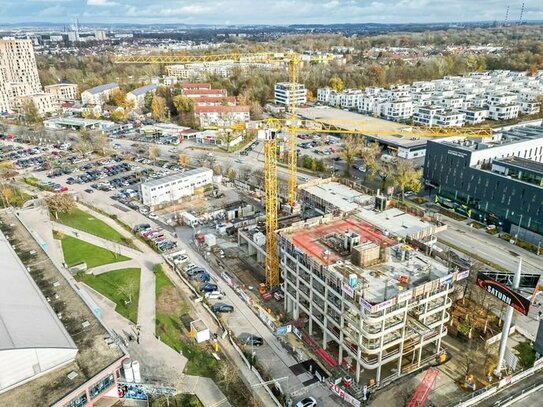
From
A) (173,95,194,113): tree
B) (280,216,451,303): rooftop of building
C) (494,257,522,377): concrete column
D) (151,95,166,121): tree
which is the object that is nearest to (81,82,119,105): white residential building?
(151,95,166,121): tree

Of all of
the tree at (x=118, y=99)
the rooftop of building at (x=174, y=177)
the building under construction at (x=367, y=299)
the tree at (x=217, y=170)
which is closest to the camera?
the building under construction at (x=367, y=299)

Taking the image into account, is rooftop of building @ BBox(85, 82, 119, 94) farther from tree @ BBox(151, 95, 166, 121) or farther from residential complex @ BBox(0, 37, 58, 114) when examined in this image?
tree @ BBox(151, 95, 166, 121)

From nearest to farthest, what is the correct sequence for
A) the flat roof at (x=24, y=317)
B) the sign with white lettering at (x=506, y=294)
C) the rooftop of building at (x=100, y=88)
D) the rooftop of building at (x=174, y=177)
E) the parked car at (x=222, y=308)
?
the flat roof at (x=24, y=317) < the sign with white lettering at (x=506, y=294) < the parked car at (x=222, y=308) < the rooftop of building at (x=174, y=177) < the rooftop of building at (x=100, y=88)

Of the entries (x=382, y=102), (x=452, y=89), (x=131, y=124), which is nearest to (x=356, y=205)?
(x=382, y=102)

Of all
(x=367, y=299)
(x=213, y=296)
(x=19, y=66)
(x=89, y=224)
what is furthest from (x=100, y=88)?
(x=367, y=299)

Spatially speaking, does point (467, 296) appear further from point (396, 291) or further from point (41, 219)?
point (41, 219)

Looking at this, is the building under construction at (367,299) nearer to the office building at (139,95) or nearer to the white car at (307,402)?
the white car at (307,402)

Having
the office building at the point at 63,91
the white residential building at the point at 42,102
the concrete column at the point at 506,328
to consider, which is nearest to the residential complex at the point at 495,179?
the concrete column at the point at 506,328
